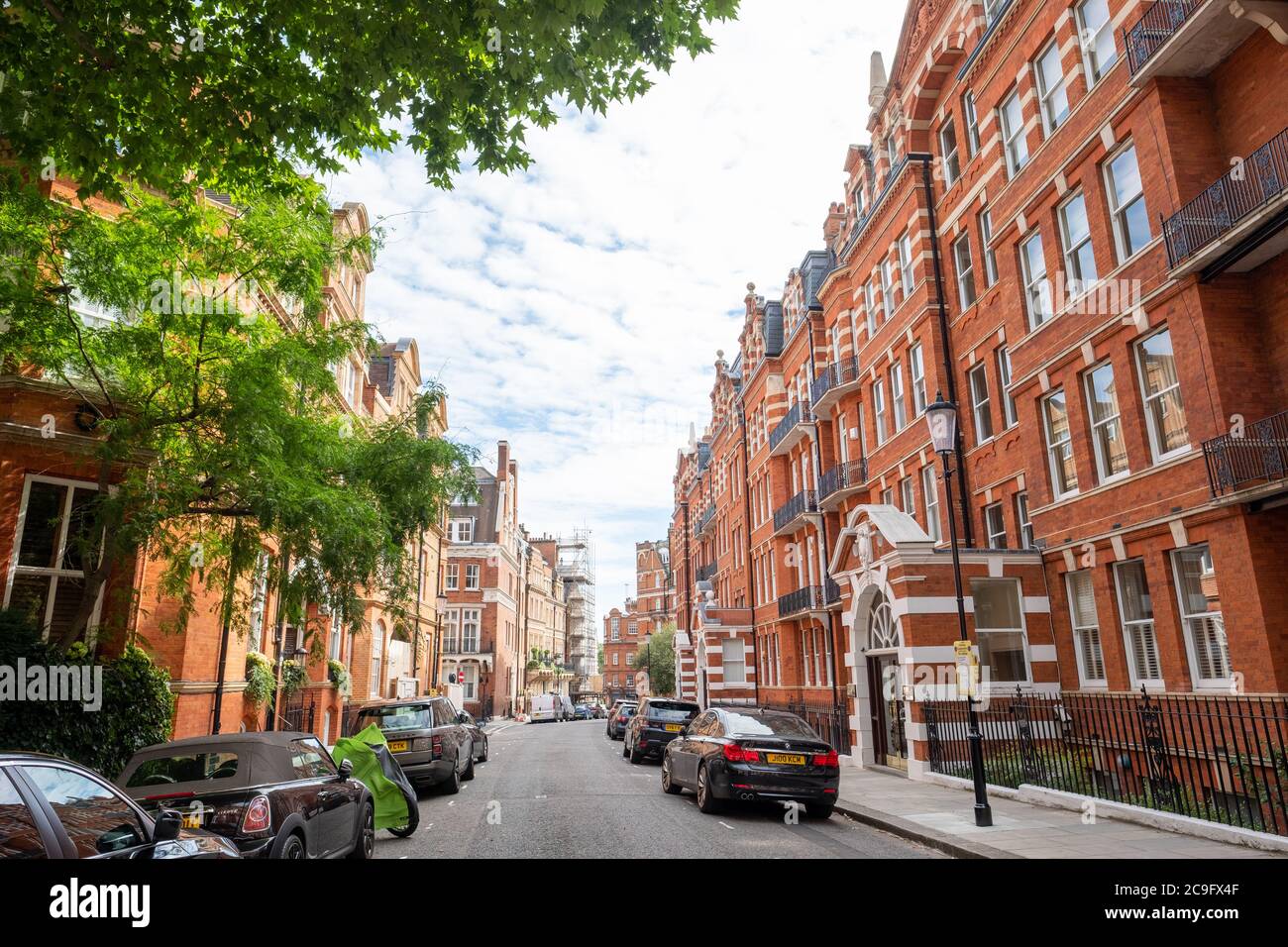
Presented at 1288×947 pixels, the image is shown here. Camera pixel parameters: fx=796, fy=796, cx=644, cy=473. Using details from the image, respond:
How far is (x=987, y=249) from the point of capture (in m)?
18.7

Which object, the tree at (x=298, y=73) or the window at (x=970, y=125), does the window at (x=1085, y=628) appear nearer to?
the window at (x=970, y=125)

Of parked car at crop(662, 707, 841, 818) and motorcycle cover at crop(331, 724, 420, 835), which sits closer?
motorcycle cover at crop(331, 724, 420, 835)

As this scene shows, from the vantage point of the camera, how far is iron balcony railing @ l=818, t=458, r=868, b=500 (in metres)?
25.2

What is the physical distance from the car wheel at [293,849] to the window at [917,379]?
18.2 metres

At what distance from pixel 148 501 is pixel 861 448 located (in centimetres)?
2038

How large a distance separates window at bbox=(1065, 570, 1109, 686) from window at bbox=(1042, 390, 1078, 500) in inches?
66.3

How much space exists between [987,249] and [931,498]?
6405 mm

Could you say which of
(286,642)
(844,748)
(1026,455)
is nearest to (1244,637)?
(1026,455)

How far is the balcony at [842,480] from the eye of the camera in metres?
25.2

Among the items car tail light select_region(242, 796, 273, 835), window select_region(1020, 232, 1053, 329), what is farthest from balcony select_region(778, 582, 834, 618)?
car tail light select_region(242, 796, 273, 835)

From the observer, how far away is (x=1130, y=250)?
13.7 metres

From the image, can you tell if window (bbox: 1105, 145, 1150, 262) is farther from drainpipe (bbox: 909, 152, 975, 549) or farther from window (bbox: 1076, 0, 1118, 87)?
drainpipe (bbox: 909, 152, 975, 549)

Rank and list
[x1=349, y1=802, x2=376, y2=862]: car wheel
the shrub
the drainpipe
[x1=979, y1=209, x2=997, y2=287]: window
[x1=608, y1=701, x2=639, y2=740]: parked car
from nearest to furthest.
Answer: [x1=349, y1=802, x2=376, y2=862]: car wheel, the shrub, [x1=979, y1=209, x2=997, y2=287]: window, the drainpipe, [x1=608, y1=701, x2=639, y2=740]: parked car

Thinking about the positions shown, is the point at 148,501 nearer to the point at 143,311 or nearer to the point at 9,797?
the point at 143,311
